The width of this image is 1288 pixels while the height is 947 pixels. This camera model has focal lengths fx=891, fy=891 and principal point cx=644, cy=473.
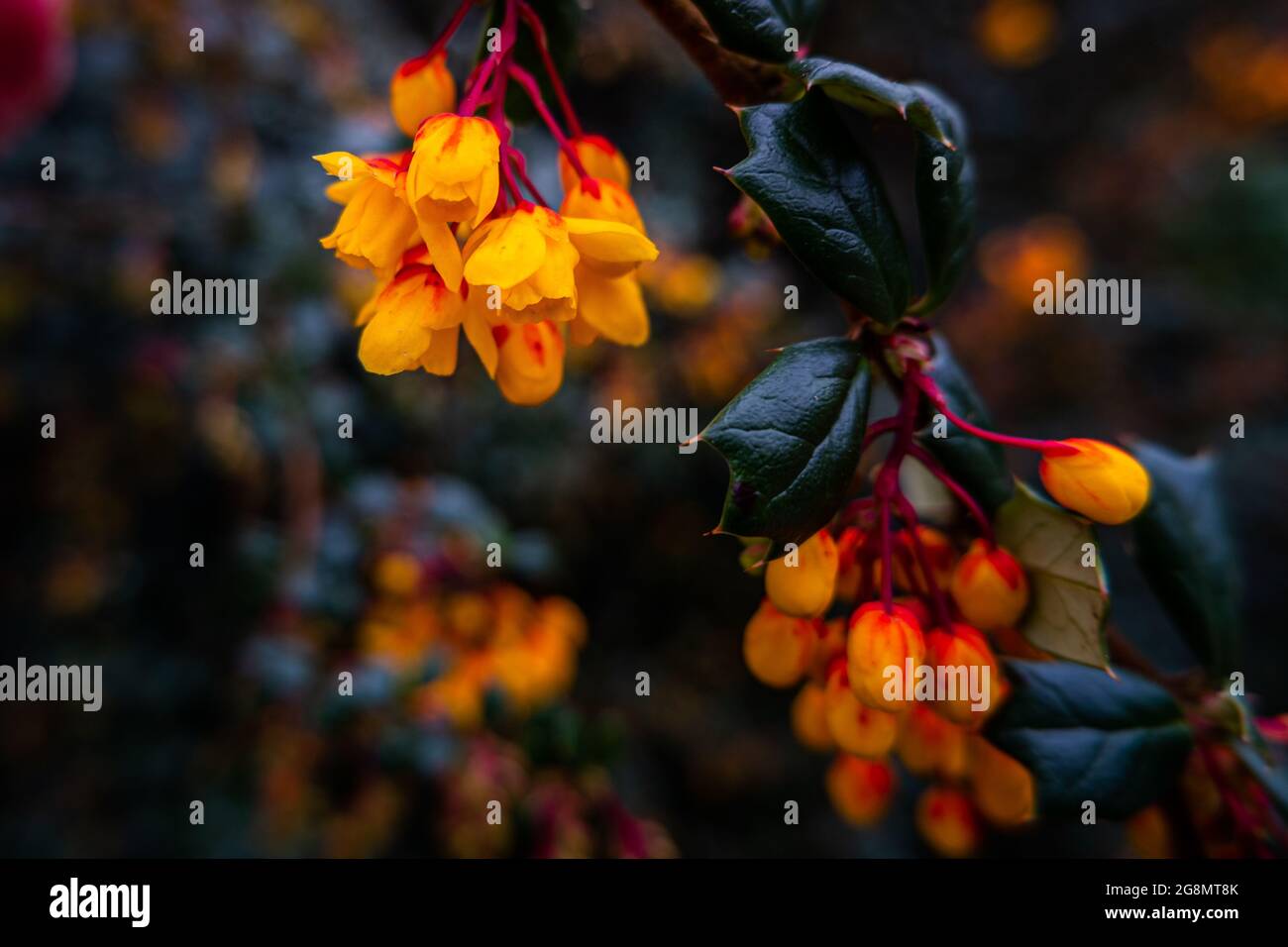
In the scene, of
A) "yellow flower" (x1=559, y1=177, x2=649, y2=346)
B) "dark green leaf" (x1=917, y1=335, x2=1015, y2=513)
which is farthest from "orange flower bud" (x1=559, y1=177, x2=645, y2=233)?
"dark green leaf" (x1=917, y1=335, x2=1015, y2=513)

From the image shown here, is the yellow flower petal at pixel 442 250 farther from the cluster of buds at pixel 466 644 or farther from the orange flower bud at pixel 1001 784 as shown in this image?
the cluster of buds at pixel 466 644

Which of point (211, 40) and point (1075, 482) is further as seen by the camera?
point (211, 40)

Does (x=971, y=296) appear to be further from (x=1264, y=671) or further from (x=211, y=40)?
(x=211, y=40)

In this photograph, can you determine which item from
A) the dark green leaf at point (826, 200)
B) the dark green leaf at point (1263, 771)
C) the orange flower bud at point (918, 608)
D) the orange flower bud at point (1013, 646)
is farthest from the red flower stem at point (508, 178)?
the dark green leaf at point (1263, 771)

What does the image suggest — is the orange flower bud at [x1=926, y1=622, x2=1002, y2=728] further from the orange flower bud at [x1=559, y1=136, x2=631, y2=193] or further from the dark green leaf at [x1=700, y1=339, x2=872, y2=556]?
the orange flower bud at [x1=559, y1=136, x2=631, y2=193]

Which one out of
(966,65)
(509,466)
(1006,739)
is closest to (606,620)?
(509,466)

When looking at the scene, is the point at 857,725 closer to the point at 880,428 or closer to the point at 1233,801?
the point at 880,428
